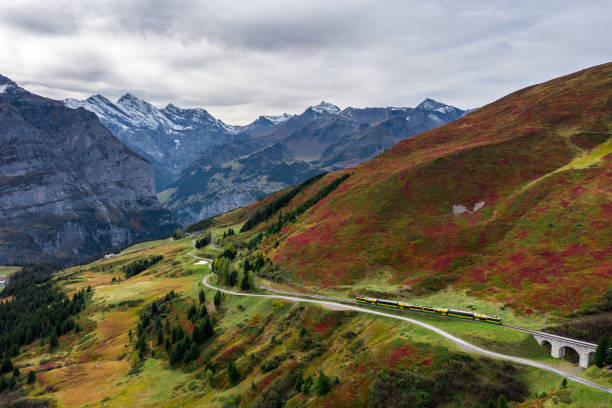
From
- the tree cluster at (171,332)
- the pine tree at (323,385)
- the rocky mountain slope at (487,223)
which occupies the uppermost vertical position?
the rocky mountain slope at (487,223)

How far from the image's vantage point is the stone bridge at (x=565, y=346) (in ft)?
187

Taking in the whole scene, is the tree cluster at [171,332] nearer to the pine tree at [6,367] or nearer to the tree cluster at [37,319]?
the pine tree at [6,367]

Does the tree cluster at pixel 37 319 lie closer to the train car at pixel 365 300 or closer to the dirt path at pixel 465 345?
the dirt path at pixel 465 345

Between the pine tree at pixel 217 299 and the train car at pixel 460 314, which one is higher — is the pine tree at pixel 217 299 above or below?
below

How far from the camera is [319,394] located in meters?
64.9

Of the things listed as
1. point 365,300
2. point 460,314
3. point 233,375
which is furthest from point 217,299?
point 460,314

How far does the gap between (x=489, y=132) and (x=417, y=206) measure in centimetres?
9107

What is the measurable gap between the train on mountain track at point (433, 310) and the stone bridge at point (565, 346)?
27.7 ft

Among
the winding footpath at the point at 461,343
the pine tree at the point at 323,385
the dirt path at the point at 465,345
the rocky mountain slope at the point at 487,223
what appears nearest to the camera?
the dirt path at the point at 465,345

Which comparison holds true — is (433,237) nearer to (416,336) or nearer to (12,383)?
(416,336)

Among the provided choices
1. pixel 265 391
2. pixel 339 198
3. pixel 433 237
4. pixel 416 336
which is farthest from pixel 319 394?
pixel 339 198

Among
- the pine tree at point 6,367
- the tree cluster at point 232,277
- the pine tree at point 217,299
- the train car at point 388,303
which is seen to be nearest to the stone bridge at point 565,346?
the train car at point 388,303

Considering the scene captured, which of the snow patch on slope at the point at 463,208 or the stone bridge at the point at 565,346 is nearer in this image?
the stone bridge at the point at 565,346

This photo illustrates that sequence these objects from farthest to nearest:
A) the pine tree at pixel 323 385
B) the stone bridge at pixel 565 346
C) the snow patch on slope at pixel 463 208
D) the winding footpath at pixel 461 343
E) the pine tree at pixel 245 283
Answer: the snow patch on slope at pixel 463 208
the pine tree at pixel 245 283
the pine tree at pixel 323 385
the stone bridge at pixel 565 346
the winding footpath at pixel 461 343
